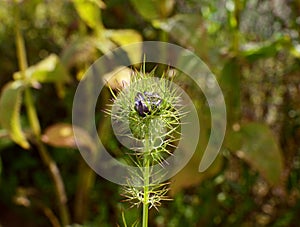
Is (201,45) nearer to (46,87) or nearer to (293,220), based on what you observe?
(293,220)

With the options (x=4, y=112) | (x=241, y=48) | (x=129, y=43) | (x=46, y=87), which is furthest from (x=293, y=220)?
(x=46, y=87)

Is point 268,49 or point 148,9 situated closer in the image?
point 268,49

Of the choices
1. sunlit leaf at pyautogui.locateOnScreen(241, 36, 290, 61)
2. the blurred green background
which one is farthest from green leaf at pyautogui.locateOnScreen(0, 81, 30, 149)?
sunlit leaf at pyautogui.locateOnScreen(241, 36, 290, 61)

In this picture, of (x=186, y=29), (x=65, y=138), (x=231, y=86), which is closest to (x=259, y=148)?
(x=231, y=86)

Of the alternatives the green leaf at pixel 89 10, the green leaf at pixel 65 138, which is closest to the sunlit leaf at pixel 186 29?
the green leaf at pixel 89 10

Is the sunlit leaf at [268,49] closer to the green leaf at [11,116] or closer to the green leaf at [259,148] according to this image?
the green leaf at [259,148]

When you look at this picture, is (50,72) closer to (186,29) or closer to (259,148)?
(186,29)

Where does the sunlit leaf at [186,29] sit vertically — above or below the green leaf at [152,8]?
below

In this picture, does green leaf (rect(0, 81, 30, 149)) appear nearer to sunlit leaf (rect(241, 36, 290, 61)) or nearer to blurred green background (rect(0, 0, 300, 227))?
blurred green background (rect(0, 0, 300, 227))

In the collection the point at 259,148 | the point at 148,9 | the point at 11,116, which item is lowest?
Result: the point at 259,148
